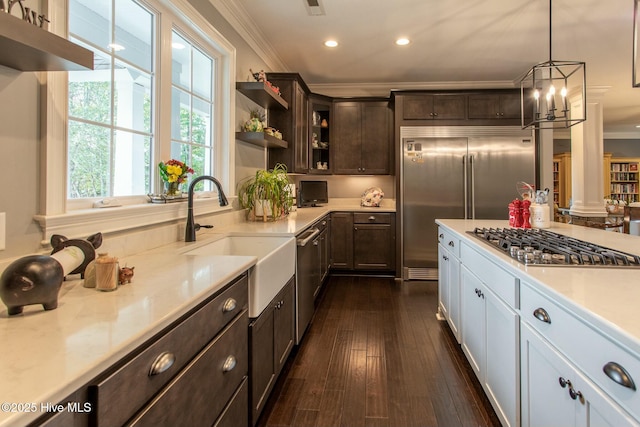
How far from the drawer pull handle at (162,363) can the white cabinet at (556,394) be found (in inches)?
43.1

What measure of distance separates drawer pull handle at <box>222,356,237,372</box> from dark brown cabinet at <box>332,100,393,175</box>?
13.2ft

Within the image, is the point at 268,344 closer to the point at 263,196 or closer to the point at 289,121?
the point at 263,196

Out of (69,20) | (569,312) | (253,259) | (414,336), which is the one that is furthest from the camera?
(414,336)

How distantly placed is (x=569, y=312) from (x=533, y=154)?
4.10 metres

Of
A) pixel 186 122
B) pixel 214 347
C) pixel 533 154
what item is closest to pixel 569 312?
pixel 214 347

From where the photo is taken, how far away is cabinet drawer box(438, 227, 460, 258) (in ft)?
8.56

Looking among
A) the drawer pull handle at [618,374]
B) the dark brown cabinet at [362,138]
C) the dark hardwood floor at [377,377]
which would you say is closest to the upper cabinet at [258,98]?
the dark brown cabinet at [362,138]

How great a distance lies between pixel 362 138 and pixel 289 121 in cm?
135

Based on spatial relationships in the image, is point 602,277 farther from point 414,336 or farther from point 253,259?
point 414,336

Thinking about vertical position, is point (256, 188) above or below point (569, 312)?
above

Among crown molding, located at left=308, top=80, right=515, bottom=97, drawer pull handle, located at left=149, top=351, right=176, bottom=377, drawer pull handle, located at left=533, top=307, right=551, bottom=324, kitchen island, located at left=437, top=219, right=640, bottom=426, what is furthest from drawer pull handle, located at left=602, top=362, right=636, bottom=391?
crown molding, located at left=308, top=80, right=515, bottom=97

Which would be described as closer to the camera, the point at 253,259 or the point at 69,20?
the point at 69,20

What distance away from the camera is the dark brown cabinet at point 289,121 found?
413 centimetres

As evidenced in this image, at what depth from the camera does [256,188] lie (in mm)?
3215
